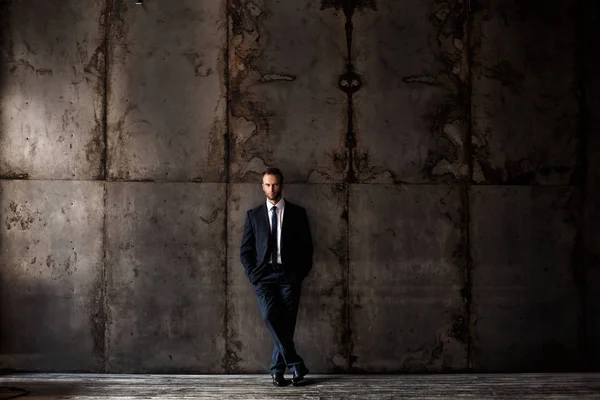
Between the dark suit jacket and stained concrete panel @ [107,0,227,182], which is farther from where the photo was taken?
stained concrete panel @ [107,0,227,182]

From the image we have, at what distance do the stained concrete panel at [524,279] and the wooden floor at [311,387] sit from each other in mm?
280

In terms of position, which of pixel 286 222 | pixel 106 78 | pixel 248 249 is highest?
pixel 106 78

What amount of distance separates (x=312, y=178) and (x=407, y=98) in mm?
1345

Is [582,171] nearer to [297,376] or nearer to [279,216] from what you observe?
[279,216]

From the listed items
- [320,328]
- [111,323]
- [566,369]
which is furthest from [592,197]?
[111,323]

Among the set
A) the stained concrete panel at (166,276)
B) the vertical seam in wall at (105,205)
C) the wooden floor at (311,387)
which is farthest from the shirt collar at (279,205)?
the vertical seam in wall at (105,205)

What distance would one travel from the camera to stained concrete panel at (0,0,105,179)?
5.85 meters

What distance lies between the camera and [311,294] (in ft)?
19.0

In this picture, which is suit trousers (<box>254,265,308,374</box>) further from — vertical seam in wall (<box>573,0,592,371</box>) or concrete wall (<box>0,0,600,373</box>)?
vertical seam in wall (<box>573,0,592,371</box>)

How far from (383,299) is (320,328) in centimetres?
74

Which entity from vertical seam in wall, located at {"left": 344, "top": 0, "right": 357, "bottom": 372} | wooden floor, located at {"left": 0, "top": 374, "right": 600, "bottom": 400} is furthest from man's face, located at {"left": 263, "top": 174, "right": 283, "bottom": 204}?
wooden floor, located at {"left": 0, "top": 374, "right": 600, "bottom": 400}

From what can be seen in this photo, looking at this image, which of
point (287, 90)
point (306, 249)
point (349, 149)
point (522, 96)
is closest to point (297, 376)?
point (306, 249)

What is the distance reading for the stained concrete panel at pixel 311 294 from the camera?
5.76m

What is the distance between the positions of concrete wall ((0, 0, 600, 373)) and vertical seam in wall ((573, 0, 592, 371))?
0.9 inches
